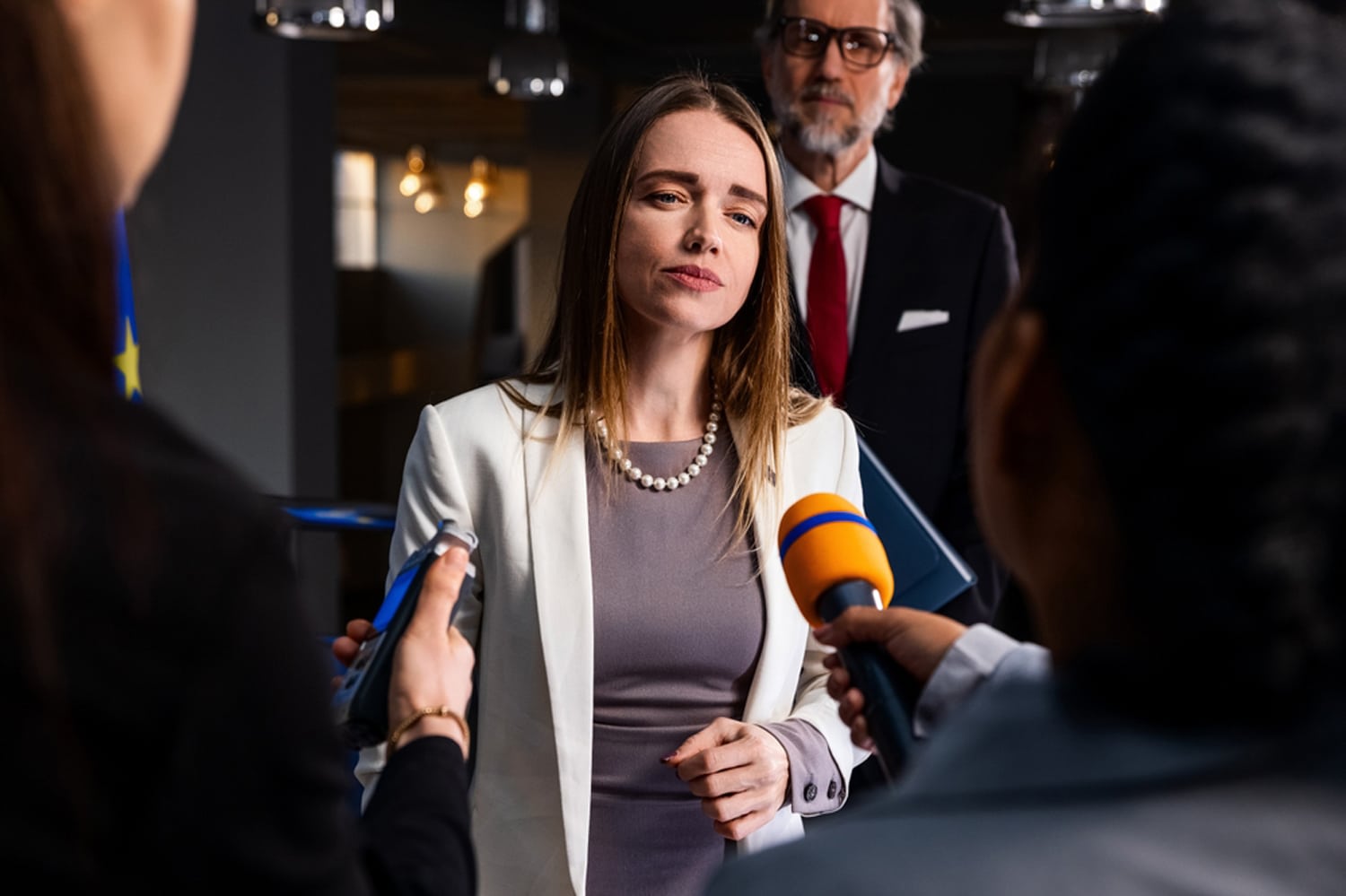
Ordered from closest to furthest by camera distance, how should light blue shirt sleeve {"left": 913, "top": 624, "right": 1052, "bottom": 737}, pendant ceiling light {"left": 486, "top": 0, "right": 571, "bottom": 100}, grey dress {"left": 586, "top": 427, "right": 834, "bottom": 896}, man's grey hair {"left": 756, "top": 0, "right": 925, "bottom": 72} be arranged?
light blue shirt sleeve {"left": 913, "top": 624, "right": 1052, "bottom": 737}, grey dress {"left": 586, "top": 427, "right": 834, "bottom": 896}, man's grey hair {"left": 756, "top": 0, "right": 925, "bottom": 72}, pendant ceiling light {"left": 486, "top": 0, "right": 571, "bottom": 100}

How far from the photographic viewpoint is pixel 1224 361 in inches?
23.3

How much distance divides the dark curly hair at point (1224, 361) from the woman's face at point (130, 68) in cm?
46

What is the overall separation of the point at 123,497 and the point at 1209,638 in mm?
473

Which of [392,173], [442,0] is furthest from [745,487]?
[392,173]

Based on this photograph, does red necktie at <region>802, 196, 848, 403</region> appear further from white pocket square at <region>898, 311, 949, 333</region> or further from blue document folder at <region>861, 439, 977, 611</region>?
blue document folder at <region>861, 439, 977, 611</region>

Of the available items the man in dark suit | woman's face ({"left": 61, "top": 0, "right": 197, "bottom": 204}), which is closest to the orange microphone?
woman's face ({"left": 61, "top": 0, "right": 197, "bottom": 204})

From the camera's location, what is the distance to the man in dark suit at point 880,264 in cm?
257

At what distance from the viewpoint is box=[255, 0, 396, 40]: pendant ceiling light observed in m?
3.76

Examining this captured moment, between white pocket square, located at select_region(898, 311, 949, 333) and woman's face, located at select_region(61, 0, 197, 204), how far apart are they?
6.32ft

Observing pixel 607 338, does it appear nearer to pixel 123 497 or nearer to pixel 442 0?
pixel 123 497

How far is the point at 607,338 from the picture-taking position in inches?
68.6

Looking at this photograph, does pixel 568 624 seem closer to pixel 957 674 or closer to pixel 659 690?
pixel 659 690

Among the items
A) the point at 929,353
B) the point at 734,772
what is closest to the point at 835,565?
the point at 734,772

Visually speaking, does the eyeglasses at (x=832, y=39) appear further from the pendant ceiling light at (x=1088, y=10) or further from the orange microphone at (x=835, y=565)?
the orange microphone at (x=835, y=565)
